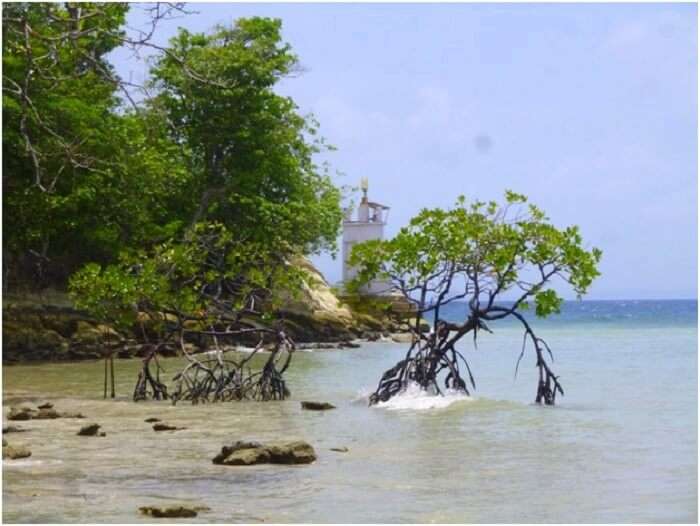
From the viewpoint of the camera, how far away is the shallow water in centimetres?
930

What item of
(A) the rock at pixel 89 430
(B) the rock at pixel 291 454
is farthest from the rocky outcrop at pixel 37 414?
(B) the rock at pixel 291 454

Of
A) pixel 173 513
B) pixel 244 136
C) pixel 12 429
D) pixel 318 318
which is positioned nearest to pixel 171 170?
pixel 244 136

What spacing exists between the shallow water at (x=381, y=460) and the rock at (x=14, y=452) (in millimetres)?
198

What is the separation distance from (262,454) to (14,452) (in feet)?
7.78

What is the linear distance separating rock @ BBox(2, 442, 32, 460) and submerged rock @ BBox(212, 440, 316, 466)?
1810mm

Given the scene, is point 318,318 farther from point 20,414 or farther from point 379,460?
point 379,460

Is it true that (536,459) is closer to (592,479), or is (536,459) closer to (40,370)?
(592,479)

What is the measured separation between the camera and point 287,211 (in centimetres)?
3616

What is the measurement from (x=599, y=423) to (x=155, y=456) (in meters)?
6.70

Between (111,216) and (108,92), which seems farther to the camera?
(108,92)

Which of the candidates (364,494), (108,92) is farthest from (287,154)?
(364,494)

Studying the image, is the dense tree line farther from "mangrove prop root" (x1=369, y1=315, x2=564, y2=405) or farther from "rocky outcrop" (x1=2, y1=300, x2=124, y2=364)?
"mangrove prop root" (x1=369, y1=315, x2=564, y2=405)

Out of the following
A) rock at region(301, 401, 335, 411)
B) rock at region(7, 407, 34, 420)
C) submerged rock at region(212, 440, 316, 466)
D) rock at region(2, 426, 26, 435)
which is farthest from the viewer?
rock at region(301, 401, 335, 411)

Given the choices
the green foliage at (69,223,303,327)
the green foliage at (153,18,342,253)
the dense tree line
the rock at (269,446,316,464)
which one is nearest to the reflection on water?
the rock at (269,446,316,464)
